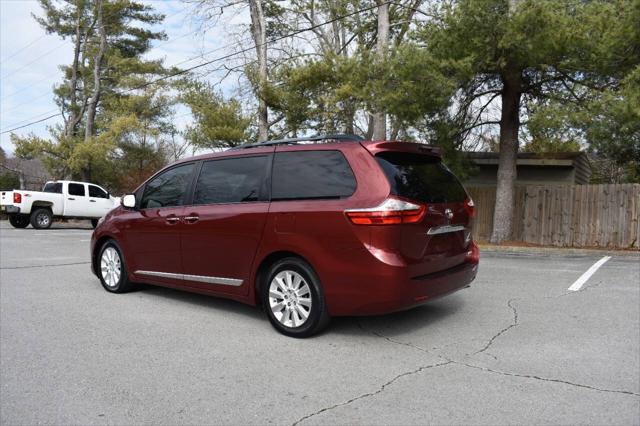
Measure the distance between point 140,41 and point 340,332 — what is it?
31.1 meters

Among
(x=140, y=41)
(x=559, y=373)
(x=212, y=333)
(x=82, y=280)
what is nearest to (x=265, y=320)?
(x=212, y=333)

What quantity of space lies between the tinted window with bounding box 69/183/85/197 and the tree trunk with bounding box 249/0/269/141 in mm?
7738

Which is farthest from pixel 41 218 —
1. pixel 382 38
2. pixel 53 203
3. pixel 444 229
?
pixel 444 229

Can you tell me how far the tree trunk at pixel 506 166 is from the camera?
14703 mm

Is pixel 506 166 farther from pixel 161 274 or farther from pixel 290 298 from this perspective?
pixel 290 298

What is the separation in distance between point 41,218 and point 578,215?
19.3 m

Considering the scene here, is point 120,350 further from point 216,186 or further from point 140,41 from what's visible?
point 140,41

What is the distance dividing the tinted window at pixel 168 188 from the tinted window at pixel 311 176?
1.44 m

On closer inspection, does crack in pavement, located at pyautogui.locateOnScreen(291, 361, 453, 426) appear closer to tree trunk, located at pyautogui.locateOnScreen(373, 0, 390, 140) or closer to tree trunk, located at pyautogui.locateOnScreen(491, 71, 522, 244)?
tree trunk, located at pyautogui.locateOnScreen(491, 71, 522, 244)

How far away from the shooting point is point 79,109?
104 ft

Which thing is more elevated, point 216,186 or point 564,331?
point 216,186

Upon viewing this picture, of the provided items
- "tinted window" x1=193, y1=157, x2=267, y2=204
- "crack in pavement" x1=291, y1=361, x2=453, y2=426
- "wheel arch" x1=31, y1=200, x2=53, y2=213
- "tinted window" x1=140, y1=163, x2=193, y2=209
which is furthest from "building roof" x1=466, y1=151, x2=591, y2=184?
"wheel arch" x1=31, y1=200, x2=53, y2=213

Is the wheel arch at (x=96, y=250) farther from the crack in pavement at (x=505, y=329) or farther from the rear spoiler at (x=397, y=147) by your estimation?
the crack in pavement at (x=505, y=329)

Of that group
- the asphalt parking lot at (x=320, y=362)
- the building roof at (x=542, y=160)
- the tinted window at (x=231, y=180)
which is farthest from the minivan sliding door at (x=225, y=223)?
the building roof at (x=542, y=160)
